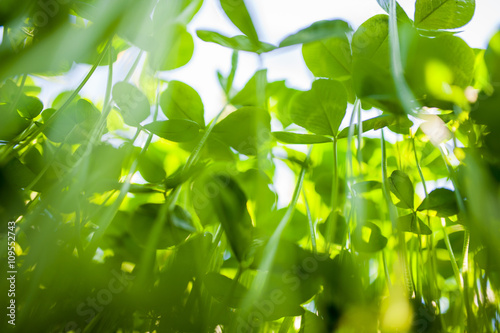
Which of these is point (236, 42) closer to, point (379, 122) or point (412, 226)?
point (379, 122)

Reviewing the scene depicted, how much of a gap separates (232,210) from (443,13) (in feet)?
1.34

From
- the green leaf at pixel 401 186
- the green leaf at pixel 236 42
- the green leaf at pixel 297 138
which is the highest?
the green leaf at pixel 236 42

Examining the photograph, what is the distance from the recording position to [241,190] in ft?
1.26

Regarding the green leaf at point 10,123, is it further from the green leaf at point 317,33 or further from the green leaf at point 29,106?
the green leaf at point 317,33

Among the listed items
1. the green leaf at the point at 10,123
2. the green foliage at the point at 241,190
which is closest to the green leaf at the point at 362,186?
the green foliage at the point at 241,190

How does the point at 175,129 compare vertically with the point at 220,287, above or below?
above

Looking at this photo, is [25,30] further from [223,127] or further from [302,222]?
[302,222]

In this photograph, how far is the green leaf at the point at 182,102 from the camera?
1.72ft

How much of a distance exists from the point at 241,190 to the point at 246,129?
12cm

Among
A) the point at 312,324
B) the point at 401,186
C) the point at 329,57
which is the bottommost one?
the point at 312,324

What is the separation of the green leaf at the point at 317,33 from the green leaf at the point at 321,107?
58mm

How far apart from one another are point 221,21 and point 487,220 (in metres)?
0.53

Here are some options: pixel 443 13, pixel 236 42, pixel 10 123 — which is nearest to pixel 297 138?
pixel 236 42

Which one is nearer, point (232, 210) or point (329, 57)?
point (232, 210)
